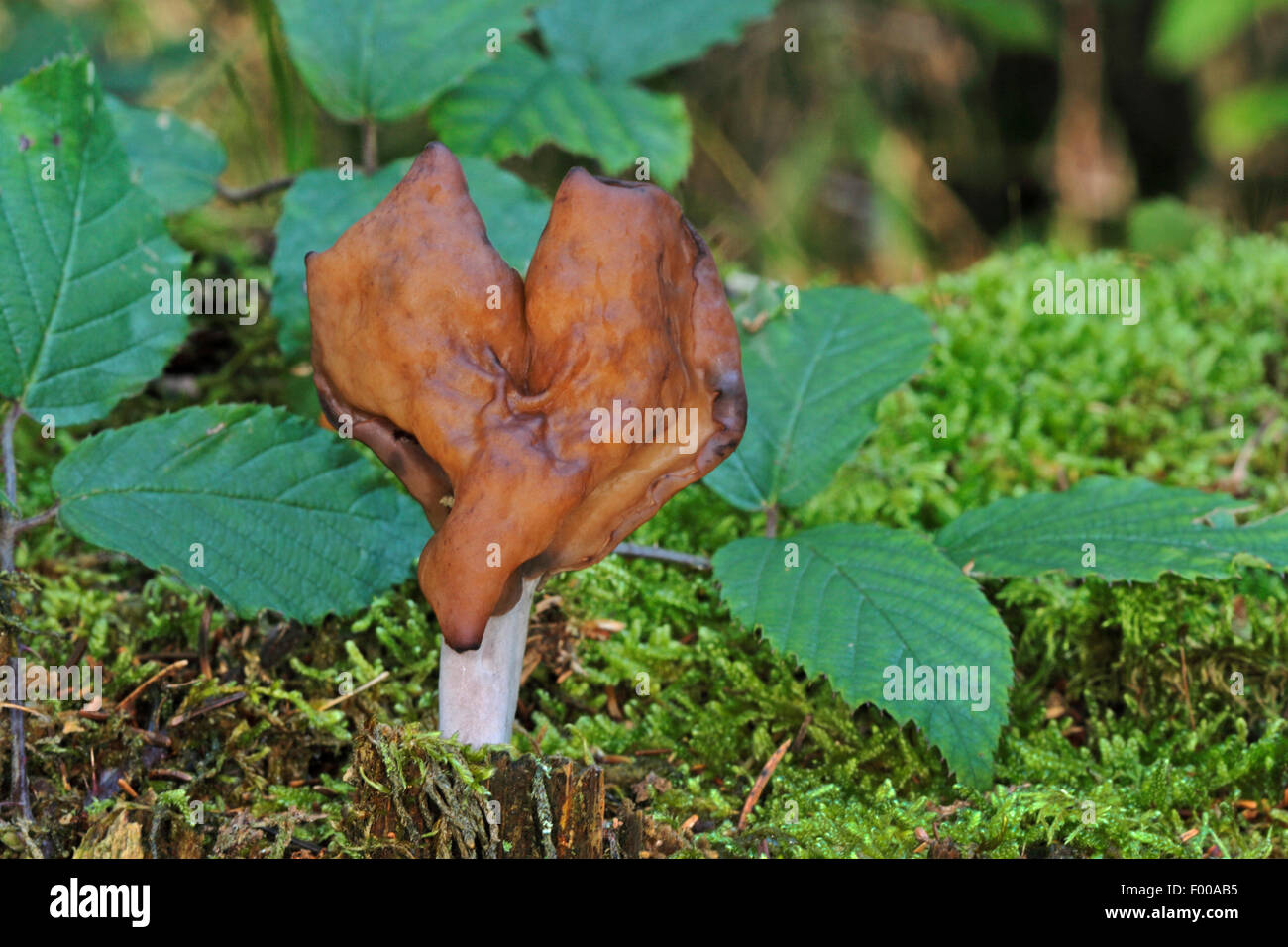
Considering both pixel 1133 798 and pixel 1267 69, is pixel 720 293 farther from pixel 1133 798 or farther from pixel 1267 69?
pixel 1267 69

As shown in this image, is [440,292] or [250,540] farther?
[250,540]

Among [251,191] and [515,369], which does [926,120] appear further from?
[515,369]

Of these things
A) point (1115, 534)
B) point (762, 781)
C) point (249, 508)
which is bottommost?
point (762, 781)

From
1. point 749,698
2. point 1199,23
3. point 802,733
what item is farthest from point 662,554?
point 1199,23

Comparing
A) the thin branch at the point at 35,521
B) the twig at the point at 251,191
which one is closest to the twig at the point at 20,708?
the thin branch at the point at 35,521

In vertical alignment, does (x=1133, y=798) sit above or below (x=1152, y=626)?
below
